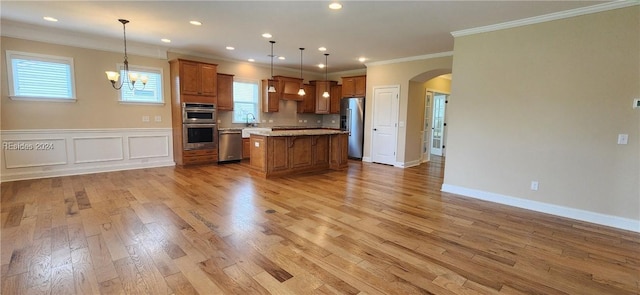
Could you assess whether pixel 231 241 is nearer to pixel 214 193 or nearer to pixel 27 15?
pixel 214 193

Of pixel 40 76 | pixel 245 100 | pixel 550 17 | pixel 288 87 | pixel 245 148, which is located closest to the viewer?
pixel 550 17

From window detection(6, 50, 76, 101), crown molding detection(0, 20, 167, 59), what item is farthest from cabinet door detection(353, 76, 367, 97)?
window detection(6, 50, 76, 101)

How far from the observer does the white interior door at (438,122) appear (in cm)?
913

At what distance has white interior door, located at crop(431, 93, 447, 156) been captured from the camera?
913 cm

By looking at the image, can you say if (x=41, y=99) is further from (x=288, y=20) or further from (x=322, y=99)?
(x=322, y=99)

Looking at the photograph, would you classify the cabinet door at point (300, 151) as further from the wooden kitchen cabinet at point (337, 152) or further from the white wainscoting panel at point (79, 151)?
the white wainscoting panel at point (79, 151)

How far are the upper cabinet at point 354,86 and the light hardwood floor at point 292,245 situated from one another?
4029 mm

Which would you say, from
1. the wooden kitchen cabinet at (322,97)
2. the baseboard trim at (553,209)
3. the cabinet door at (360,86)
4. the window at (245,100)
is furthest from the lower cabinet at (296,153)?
the baseboard trim at (553,209)

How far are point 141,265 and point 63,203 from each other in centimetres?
247

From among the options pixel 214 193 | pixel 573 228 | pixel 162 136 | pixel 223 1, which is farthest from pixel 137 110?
pixel 573 228

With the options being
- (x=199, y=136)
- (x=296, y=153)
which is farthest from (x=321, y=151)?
(x=199, y=136)

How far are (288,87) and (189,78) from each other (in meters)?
2.86

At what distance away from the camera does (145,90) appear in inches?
244

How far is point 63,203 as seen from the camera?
379 centimetres
